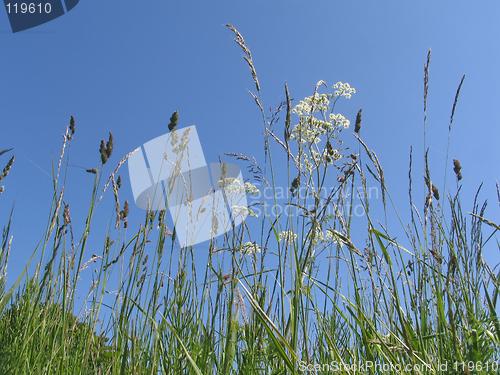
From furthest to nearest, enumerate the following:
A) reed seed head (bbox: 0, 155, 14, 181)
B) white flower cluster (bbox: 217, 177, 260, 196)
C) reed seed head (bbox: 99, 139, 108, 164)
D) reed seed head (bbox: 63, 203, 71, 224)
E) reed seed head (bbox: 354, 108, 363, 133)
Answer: white flower cluster (bbox: 217, 177, 260, 196)
reed seed head (bbox: 0, 155, 14, 181)
reed seed head (bbox: 354, 108, 363, 133)
reed seed head (bbox: 63, 203, 71, 224)
reed seed head (bbox: 99, 139, 108, 164)

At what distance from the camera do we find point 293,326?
105 centimetres

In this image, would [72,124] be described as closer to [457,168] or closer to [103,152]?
→ [103,152]

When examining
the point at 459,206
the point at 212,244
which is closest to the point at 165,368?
→ the point at 212,244

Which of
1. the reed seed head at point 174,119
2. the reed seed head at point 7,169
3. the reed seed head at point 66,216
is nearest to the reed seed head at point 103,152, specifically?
the reed seed head at point 174,119

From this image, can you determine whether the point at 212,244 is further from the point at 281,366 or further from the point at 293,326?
the point at 293,326

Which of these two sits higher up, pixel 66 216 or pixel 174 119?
pixel 174 119

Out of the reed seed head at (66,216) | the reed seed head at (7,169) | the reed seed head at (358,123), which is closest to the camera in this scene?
the reed seed head at (66,216)

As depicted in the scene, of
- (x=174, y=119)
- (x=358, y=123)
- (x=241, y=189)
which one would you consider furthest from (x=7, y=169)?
(x=358, y=123)

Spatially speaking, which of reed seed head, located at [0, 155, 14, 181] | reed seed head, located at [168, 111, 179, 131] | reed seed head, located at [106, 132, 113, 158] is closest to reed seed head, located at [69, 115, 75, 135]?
reed seed head, located at [106, 132, 113, 158]

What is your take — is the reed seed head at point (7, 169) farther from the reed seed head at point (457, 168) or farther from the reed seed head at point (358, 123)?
the reed seed head at point (457, 168)

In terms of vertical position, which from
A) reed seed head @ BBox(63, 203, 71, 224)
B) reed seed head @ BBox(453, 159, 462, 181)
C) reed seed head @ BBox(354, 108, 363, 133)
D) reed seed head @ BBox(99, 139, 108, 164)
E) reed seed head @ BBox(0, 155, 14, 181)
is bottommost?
reed seed head @ BBox(63, 203, 71, 224)

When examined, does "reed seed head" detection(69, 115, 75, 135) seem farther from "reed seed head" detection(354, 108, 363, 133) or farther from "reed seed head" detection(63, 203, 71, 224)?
"reed seed head" detection(354, 108, 363, 133)

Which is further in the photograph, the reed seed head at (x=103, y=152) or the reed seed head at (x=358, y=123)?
the reed seed head at (x=358, y=123)

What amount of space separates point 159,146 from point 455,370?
2467 millimetres
